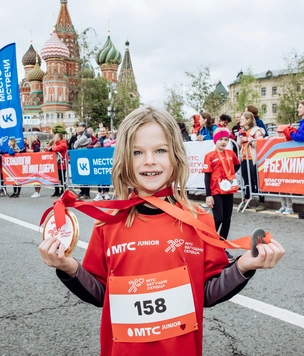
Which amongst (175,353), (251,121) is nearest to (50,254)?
(175,353)

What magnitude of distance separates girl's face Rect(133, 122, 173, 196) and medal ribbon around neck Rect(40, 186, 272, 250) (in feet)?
0.19

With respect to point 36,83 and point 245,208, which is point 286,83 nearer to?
point 245,208

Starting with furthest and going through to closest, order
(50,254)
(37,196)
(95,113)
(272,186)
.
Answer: (95,113) → (37,196) → (272,186) → (50,254)

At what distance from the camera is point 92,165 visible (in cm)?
1158

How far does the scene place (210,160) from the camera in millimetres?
5254

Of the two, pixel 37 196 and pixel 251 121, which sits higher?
pixel 251 121

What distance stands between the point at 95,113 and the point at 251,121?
41.2 meters

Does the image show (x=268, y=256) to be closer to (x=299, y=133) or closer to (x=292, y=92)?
(x=299, y=133)

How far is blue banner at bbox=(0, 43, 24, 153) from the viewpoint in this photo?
12.3m

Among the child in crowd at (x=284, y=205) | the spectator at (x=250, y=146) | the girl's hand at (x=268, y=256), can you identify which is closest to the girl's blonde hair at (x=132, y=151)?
the girl's hand at (x=268, y=256)

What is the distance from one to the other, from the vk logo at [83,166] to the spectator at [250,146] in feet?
15.0

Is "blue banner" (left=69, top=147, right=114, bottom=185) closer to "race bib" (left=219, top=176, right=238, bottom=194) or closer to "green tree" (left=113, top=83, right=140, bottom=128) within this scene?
"race bib" (left=219, top=176, right=238, bottom=194)

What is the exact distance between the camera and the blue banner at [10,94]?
12266mm

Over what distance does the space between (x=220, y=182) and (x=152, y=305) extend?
3.62m
